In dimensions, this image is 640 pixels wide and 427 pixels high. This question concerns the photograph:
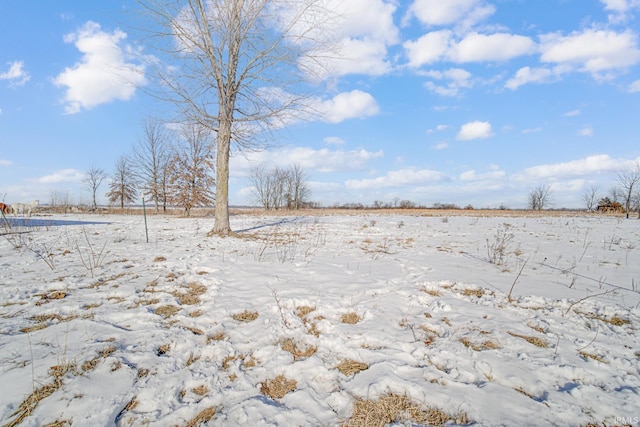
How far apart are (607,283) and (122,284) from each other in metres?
8.27

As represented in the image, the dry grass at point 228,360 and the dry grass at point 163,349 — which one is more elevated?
the dry grass at point 163,349

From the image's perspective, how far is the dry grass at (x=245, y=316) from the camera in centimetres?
323

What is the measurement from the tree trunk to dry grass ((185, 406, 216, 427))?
773cm

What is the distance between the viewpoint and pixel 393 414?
6.00 ft

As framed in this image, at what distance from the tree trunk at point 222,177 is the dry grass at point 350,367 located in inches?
300

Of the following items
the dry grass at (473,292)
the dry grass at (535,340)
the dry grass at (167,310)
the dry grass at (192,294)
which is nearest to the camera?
the dry grass at (535,340)

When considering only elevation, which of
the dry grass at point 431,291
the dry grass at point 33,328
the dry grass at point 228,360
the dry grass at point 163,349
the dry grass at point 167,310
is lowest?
the dry grass at point 228,360

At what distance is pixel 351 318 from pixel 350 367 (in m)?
0.92

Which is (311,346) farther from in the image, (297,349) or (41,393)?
(41,393)

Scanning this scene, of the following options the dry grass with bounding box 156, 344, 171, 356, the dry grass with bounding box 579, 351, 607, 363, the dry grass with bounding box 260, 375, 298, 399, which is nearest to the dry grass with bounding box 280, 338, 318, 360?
the dry grass with bounding box 260, 375, 298, 399

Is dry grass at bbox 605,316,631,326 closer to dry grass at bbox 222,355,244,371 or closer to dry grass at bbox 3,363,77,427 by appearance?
dry grass at bbox 222,355,244,371

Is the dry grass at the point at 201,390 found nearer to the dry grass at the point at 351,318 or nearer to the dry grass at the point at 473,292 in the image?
the dry grass at the point at 351,318

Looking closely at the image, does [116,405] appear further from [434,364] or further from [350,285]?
[350,285]

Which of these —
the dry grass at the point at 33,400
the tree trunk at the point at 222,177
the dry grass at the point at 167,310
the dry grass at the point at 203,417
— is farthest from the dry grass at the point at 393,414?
the tree trunk at the point at 222,177
